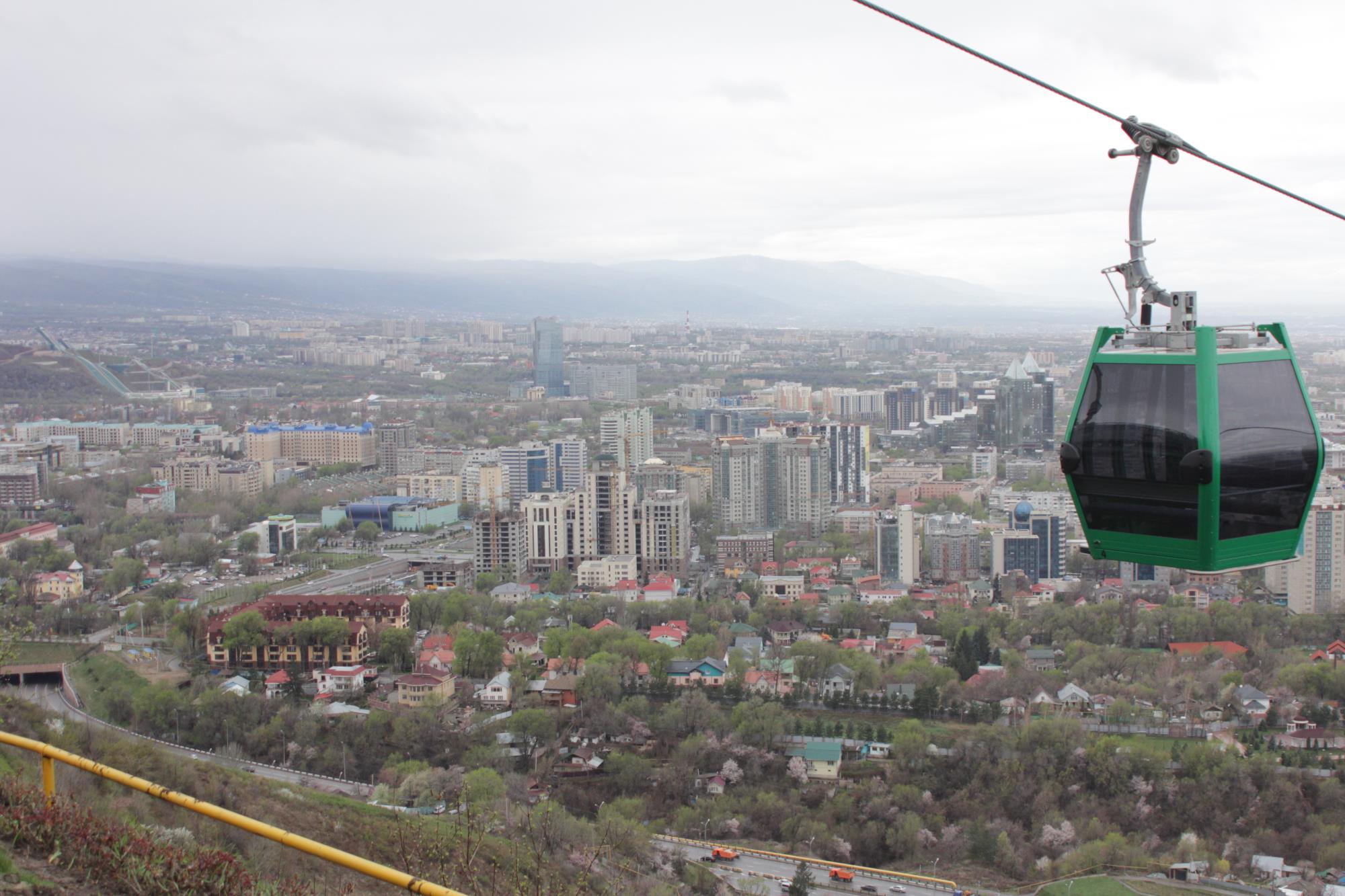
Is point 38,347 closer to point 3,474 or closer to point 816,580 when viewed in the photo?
point 3,474

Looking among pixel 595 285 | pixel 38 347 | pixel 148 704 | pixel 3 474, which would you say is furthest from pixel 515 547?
pixel 595 285

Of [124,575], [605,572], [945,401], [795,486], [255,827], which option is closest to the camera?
[255,827]

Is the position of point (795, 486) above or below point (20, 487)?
above

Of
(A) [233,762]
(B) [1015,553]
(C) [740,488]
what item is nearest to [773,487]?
(C) [740,488]

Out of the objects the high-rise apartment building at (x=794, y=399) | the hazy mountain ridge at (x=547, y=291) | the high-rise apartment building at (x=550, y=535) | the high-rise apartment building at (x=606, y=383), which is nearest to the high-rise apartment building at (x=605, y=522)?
the high-rise apartment building at (x=550, y=535)

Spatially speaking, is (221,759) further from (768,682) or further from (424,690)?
(768,682)

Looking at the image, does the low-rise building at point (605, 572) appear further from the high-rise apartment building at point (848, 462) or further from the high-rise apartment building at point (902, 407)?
the high-rise apartment building at point (902, 407)

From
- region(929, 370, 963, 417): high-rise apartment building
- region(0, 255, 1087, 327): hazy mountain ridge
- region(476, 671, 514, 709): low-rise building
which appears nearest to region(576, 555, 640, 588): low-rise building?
region(476, 671, 514, 709): low-rise building
